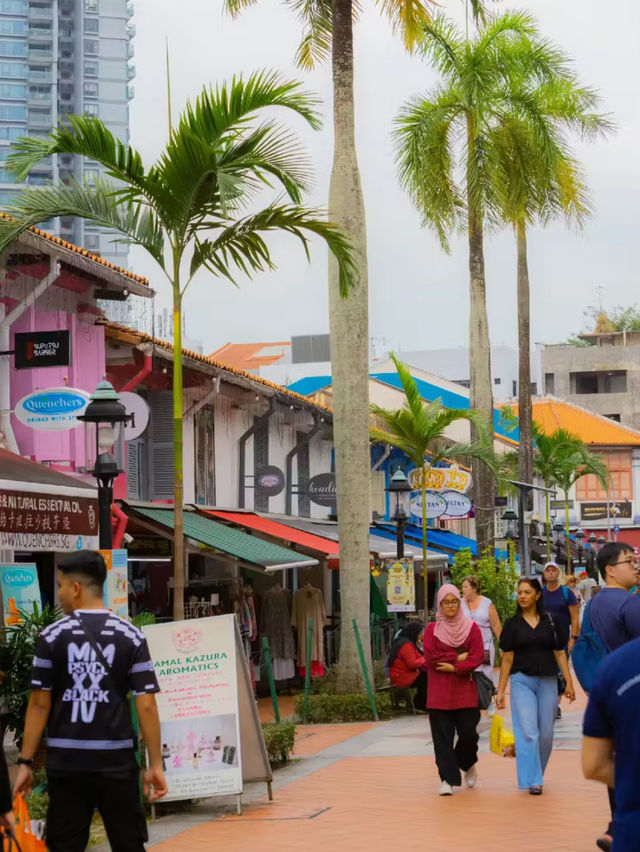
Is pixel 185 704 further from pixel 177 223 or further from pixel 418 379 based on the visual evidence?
pixel 418 379

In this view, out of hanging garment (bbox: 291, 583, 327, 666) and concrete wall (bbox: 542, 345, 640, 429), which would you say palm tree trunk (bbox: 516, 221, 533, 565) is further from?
concrete wall (bbox: 542, 345, 640, 429)

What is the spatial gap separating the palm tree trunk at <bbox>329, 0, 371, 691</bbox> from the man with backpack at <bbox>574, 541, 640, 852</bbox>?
10.2m

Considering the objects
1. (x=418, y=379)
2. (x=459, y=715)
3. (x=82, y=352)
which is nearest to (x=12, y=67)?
(x=418, y=379)

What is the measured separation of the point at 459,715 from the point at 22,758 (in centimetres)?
576

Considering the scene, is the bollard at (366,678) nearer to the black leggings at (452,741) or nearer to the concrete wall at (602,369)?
the black leggings at (452,741)

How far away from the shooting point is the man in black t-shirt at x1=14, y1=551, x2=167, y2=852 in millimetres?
6113

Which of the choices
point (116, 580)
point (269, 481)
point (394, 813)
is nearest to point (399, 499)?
point (269, 481)

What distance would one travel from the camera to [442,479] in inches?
1085

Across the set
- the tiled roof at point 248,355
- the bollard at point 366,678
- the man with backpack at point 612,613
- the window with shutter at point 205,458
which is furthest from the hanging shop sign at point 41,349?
the tiled roof at point 248,355

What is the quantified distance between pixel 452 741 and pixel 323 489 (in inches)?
637

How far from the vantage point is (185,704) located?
10.6 metres

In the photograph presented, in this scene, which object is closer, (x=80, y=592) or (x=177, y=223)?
(x=80, y=592)

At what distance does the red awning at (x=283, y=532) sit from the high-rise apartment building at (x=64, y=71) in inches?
3823

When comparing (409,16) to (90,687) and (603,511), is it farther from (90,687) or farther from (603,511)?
(603,511)
